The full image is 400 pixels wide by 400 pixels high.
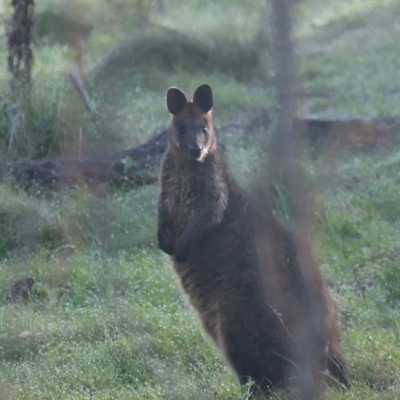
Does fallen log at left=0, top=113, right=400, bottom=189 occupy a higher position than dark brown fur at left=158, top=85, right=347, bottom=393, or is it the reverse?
fallen log at left=0, top=113, right=400, bottom=189

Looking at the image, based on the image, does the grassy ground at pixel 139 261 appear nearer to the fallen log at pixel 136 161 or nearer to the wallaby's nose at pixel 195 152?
the fallen log at pixel 136 161

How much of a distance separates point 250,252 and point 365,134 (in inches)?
192

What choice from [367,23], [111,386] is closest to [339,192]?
[111,386]

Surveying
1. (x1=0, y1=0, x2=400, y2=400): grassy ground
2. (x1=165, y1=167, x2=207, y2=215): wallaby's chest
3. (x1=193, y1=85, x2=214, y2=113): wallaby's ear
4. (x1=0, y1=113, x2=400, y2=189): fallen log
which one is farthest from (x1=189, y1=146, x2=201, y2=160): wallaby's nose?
(x1=0, y1=113, x2=400, y2=189): fallen log

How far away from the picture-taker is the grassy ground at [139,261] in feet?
16.8

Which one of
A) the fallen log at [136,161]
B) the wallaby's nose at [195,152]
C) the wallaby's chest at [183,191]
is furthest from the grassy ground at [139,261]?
the wallaby's nose at [195,152]

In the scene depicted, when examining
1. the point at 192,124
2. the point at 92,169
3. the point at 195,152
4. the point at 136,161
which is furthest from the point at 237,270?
the point at 136,161

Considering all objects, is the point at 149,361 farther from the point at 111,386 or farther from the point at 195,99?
the point at 195,99

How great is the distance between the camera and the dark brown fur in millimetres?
4617

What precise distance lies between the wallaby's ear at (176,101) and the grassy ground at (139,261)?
37cm

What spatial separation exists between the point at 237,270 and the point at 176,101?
4.74ft

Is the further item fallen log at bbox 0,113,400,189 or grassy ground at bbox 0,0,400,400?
fallen log at bbox 0,113,400,189

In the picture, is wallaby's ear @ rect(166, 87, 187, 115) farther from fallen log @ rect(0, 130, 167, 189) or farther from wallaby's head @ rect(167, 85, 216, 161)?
fallen log @ rect(0, 130, 167, 189)

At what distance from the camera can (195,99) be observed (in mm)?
5652
